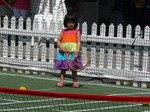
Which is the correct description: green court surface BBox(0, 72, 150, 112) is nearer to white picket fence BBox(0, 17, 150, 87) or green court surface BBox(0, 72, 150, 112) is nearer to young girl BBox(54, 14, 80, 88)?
white picket fence BBox(0, 17, 150, 87)

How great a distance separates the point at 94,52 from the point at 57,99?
3.51 meters

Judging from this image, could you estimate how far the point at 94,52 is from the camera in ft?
44.6

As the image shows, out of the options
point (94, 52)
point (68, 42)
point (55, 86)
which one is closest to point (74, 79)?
point (55, 86)

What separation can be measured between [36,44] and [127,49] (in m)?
2.59

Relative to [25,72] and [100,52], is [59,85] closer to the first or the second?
[100,52]

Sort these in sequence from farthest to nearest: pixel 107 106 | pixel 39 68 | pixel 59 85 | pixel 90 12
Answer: pixel 90 12, pixel 39 68, pixel 59 85, pixel 107 106

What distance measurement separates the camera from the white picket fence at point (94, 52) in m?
12.9

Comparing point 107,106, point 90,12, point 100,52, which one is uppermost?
point 90,12

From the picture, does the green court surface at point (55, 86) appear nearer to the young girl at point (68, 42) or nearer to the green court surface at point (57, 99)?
the green court surface at point (57, 99)

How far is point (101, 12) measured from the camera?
70.4 ft

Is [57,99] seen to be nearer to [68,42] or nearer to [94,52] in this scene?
[68,42]

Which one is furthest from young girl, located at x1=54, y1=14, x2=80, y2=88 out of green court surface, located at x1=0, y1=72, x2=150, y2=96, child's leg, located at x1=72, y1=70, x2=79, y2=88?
green court surface, located at x1=0, y1=72, x2=150, y2=96

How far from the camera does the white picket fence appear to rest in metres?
12.9

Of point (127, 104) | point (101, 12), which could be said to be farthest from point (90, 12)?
point (127, 104)
